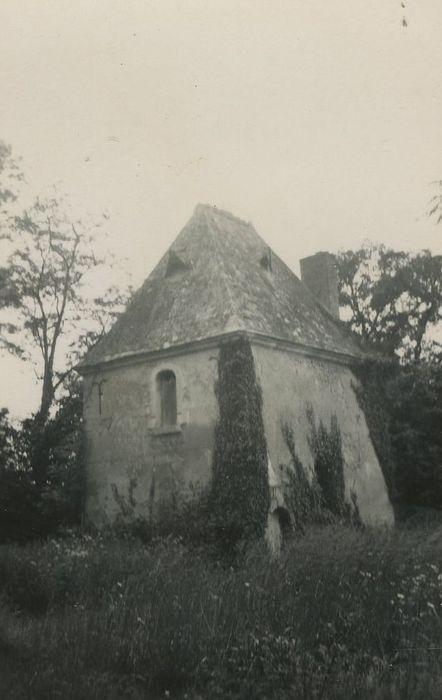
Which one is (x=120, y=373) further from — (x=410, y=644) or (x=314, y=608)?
(x=410, y=644)

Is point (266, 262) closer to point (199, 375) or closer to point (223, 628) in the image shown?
point (199, 375)

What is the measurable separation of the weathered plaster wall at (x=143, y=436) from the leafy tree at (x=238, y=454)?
0.42 meters

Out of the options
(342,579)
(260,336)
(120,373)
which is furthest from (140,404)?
(342,579)

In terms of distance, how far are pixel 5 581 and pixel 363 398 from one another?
12503 mm

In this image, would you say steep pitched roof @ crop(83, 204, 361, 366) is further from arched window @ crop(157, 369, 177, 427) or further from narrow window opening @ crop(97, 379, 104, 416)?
arched window @ crop(157, 369, 177, 427)

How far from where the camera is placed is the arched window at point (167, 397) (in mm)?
16719

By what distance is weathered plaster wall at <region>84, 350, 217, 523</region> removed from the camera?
15750mm

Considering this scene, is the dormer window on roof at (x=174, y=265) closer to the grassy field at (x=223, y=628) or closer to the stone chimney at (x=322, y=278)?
the stone chimney at (x=322, y=278)

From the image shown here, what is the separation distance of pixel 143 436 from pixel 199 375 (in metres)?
2.33

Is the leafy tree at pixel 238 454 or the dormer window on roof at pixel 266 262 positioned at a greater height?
the dormer window on roof at pixel 266 262

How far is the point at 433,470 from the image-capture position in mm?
19844

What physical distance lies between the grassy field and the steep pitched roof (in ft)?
22.4

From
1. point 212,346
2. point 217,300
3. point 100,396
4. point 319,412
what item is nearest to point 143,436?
point 100,396

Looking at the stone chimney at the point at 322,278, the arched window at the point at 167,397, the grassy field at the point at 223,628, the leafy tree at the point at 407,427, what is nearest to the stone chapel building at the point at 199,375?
the arched window at the point at 167,397
